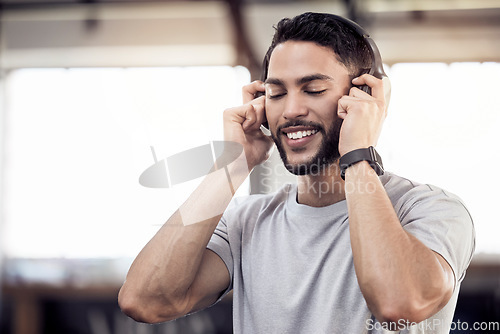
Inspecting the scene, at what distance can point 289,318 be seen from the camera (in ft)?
3.94

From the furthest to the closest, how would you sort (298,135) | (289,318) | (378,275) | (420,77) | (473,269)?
(420,77) → (473,269) → (298,135) → (289,318) → (378,275)

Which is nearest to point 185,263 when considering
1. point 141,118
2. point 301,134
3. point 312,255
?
point 312,255

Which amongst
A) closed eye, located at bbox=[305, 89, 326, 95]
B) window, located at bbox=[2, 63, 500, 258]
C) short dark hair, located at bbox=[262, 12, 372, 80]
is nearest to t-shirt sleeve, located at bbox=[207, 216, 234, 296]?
closed eye, located at bbox=[305, 89, 326, 95]

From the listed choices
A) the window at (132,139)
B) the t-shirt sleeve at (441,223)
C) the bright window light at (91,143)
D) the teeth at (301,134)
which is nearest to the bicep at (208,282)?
the teeth at (301,134)

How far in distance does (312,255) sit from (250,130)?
0.38m

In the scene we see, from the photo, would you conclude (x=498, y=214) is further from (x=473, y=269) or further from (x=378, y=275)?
(x=378, y=275)

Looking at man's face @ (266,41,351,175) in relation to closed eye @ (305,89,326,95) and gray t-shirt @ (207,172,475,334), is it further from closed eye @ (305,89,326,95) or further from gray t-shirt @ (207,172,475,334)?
gray t-shirt @ (207,172,475,334)

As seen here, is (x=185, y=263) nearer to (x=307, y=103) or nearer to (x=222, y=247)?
(x=222, y=247)

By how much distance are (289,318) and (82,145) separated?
3.85 meters

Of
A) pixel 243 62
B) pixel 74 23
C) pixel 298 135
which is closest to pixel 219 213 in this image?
pixel 298 135

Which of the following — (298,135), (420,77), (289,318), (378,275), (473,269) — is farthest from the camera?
(420,77)

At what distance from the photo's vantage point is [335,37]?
135 cm

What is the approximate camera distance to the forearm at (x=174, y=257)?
48.2 inches

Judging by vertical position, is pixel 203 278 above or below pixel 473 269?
above
